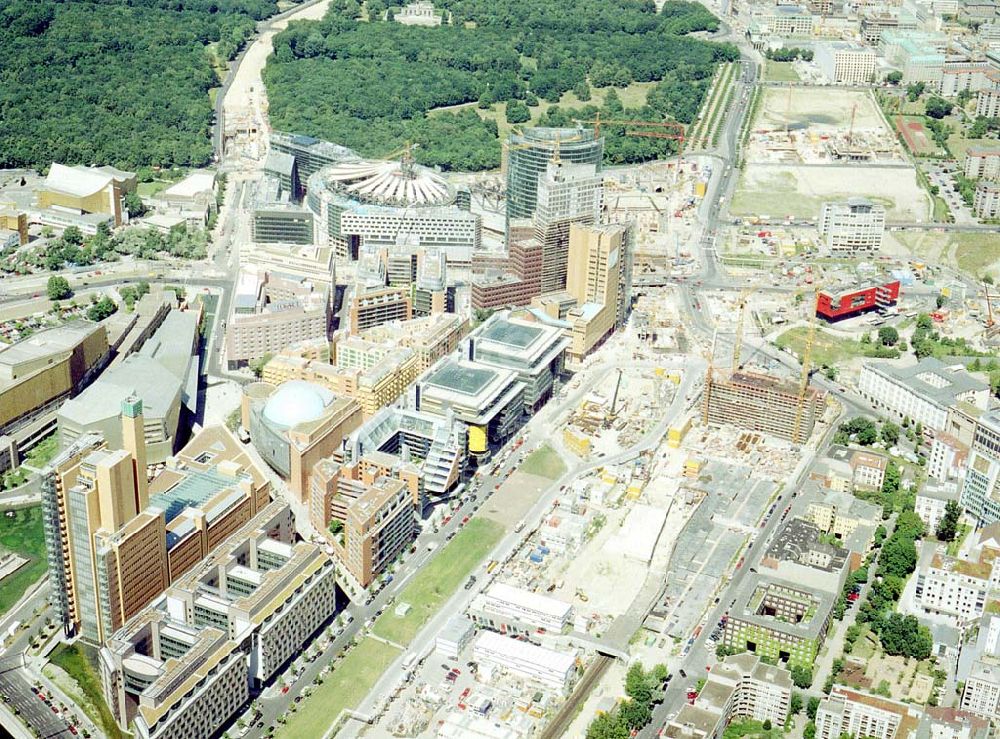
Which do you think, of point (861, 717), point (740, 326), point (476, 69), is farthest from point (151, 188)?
point (861, 717)

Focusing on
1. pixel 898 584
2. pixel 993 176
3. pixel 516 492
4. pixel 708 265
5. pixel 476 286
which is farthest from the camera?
pixel 993 176

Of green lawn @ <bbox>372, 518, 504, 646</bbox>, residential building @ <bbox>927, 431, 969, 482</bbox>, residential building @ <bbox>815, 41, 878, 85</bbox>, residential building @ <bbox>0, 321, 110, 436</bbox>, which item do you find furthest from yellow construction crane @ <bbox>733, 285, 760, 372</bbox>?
residential building @ <bbox>815, 41, 878, 85</bbox>

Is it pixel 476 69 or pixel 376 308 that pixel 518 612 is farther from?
pixel 476 69

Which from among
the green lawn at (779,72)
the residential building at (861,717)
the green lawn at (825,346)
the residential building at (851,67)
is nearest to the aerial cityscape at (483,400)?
the residential building at (861,717)

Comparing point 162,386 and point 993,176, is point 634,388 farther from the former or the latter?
point 993,176

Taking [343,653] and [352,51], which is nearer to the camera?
[343,653]

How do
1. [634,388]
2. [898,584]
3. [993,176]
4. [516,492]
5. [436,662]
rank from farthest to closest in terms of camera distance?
[993,176]
[634,388]
[516,492]
[898,584]
[436,662]

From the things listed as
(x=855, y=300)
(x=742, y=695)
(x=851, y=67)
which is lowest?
(x=742, y=695)

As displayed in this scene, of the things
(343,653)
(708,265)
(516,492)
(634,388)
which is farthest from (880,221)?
(343,653)
